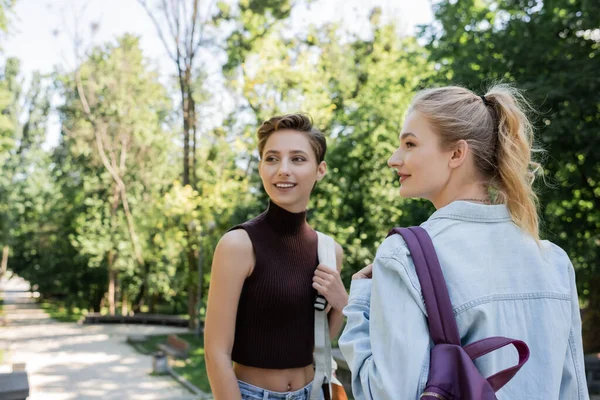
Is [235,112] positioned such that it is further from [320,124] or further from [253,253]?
[253,253]

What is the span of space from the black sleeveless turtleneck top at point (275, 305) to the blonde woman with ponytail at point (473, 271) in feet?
2.13

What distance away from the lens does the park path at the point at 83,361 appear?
11.2 m

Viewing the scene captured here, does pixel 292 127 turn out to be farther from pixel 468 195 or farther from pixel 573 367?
pixel 573 367

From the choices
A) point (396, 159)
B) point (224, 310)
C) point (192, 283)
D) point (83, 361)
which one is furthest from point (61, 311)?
point (396, 159)

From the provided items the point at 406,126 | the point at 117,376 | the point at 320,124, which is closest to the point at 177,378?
the point at 117,376

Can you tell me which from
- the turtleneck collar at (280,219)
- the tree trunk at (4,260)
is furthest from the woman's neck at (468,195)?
the tree trunk at (4,260)

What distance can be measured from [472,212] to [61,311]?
3265 centimetres

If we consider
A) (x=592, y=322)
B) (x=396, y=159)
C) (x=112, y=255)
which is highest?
(x=396, y=159)

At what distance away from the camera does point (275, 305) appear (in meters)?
1.88

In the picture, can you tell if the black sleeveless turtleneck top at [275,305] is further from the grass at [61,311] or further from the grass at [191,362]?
the grass at [61,311]

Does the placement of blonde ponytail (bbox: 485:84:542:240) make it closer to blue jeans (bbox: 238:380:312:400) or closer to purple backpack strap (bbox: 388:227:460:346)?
purple backpack strap (bbox: 388:227:460:346)

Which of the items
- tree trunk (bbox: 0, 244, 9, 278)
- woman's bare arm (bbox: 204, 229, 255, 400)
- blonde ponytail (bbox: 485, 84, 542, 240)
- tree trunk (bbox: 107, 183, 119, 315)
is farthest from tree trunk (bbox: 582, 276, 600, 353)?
tree trunk (bbox: 0, 244, 9, 278)

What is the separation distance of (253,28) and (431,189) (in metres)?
15.4

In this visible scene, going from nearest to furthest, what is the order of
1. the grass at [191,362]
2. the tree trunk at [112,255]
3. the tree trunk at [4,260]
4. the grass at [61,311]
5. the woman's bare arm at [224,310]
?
the woman's bare arm at [224,310]
the grass at [191,362]
the tree trunk at [112,255]
the grass at [61,311]
the tree trunk at [4,260]
